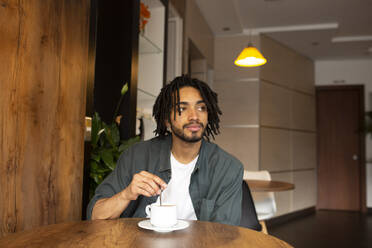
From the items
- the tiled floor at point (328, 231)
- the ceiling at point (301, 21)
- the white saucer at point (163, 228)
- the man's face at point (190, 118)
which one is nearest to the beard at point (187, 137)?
the man's face at point (190, 118)

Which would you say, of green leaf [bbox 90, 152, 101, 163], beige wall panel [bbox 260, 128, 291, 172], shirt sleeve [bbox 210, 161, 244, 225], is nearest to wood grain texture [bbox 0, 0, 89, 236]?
green leaf [bbox 90, 152, 101, 163]

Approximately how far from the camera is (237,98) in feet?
17.5

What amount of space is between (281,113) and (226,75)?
1108mm

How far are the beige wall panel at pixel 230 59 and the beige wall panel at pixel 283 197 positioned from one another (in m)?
1.61

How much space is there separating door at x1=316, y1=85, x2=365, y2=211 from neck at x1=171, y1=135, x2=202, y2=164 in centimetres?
569

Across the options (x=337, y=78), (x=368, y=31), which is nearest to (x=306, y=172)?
(x=337, y=78)

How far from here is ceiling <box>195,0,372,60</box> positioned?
4367mm

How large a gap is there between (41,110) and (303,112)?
5527mm

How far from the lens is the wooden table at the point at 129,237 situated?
2.81 ft

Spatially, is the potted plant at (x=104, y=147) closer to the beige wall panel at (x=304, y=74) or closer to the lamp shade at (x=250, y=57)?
the lamp shade at (x=250, y=57)

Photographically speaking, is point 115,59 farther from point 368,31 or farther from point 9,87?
point 368,31

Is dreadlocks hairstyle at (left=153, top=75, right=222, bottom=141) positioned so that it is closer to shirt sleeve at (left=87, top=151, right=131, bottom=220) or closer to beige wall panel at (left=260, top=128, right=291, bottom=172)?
shirt sleeve at (left=87, top=151, right=131, bottom=220)

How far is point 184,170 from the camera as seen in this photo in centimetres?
154

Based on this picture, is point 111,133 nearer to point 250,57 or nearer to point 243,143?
point 250,57
